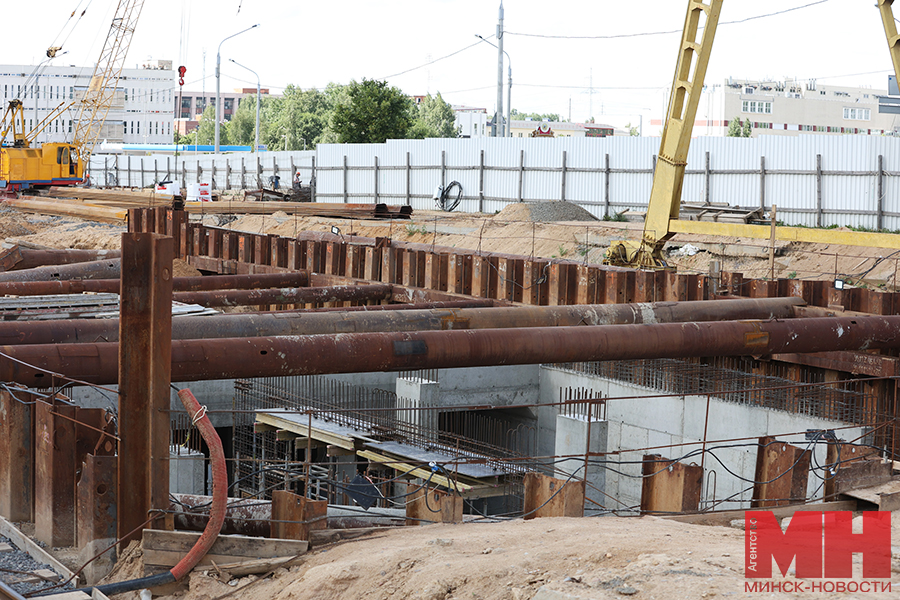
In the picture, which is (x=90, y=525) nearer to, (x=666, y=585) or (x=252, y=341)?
(x=252, y=341)

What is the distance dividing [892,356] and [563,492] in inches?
331

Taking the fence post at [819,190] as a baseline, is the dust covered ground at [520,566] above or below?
below

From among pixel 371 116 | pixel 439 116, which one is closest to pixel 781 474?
pixel 371 116

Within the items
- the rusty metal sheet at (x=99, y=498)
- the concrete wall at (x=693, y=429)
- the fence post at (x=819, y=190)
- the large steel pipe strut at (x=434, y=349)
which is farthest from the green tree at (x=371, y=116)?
the rusty metal sheet at (x=99, y=498)

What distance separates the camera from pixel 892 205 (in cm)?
2948

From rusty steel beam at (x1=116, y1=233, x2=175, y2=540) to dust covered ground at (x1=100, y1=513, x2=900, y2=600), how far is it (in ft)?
1.74

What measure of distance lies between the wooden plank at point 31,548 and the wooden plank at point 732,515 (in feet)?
16.1

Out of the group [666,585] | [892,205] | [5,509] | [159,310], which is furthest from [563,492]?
[892,205]

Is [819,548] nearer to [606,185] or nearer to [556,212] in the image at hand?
[556,212]

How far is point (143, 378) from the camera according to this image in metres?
7.41

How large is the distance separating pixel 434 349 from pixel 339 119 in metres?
54.0

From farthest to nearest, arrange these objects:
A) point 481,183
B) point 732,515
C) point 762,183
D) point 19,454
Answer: point 481,183, point 762,183, point 19,454, point 732,515

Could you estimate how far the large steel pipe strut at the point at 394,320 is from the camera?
9.43m

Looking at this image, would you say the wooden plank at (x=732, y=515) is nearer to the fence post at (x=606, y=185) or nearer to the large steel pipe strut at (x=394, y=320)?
the large steel pipe strut at (x=394, y=320)
